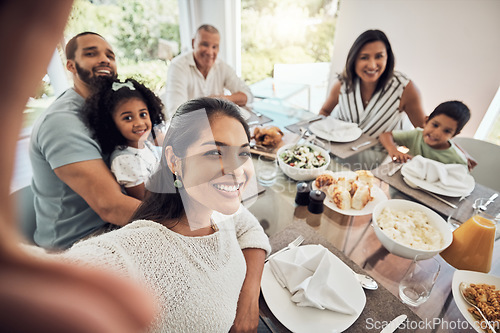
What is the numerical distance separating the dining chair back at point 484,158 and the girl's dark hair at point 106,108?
1851 mm

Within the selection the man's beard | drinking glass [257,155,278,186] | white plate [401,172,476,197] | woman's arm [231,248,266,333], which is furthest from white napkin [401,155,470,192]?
the man's beard

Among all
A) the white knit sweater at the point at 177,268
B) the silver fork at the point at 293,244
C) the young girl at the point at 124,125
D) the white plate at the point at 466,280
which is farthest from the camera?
the young girl at the point at 124,125

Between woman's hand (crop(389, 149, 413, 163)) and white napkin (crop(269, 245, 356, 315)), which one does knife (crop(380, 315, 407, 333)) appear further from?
woman's hand (crop(389, 149, 413, 163))

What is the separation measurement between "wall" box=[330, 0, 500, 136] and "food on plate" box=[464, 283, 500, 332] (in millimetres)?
1267

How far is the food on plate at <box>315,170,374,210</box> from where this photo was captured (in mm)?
966

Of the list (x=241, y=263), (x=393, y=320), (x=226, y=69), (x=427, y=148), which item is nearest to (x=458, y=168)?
(x=427, y=148)

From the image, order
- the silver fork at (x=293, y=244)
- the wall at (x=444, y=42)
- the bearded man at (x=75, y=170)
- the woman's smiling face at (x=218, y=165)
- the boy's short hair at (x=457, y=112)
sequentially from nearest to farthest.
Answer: the woman's smiling face at (x=218, y=165) → the silver fork at (x=293, y=244) → the bearded man at (x=75, y=170) → the boy's short hair at (x=457, y=112) → the wall at (x=444, y=42)

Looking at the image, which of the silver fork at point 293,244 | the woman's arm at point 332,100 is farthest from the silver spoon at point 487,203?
the woman's arm at point 332,100

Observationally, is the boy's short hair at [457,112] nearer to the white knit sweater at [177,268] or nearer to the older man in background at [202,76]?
the older man in background at [202,76]

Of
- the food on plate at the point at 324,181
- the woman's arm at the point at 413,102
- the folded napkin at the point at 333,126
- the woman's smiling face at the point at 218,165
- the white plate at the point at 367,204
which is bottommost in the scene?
the white plate at the point at 367,204

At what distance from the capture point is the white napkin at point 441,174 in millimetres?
1060

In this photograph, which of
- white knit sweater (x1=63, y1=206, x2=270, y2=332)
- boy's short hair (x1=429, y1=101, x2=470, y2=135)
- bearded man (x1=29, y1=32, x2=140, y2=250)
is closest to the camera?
white knit sweater (x1=63, y1=206, x2=270, y2=332)

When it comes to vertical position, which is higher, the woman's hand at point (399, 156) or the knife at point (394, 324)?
the woman's hand at point (399, 156)

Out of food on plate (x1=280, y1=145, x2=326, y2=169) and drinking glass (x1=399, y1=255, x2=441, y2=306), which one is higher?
food on plate (x1=280, y1=145, x2=326, y2=169)
